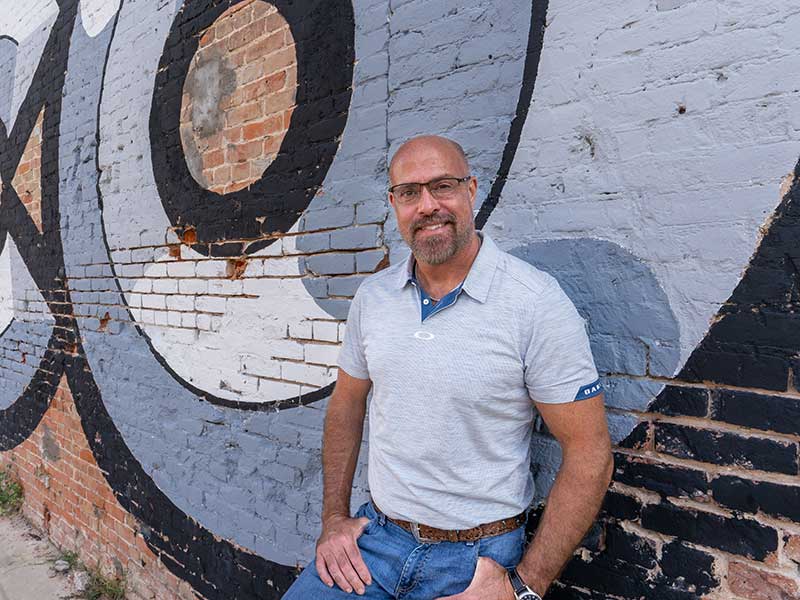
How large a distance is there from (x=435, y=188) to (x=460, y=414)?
2.08 feet

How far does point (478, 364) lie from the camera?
58.6 inches

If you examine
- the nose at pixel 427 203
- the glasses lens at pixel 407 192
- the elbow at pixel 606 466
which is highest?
the glasses lens at pixel 407 192

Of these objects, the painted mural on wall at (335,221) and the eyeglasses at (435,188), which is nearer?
the painted mural on wall at (335,221)

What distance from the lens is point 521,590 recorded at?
4.73 feet

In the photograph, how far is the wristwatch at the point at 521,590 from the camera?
1433 millimetres

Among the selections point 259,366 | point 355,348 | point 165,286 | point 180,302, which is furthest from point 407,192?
point 165,286

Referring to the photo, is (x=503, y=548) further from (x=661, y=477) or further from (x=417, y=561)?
(x=661, y=477)

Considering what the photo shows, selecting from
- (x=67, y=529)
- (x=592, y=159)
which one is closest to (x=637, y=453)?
(x=592, y=159)

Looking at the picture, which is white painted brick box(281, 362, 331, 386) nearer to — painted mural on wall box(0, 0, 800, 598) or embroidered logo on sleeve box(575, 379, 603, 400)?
painted mural on wall box(0, 0, 800, 598)

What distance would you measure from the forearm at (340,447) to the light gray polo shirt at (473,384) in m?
0.29

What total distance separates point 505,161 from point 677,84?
542 millimetres

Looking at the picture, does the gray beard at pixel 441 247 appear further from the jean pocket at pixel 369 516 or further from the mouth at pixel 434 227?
the jean pocket at pixel 369 516

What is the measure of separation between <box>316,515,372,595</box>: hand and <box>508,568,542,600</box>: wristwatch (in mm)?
433

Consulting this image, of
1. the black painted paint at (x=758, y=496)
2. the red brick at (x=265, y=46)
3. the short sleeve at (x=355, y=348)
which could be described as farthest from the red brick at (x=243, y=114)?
the black painted paint at (x=758, y=496)
